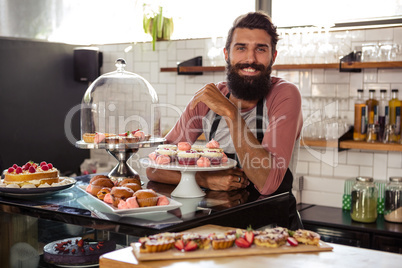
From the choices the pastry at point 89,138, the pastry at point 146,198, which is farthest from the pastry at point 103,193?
the pastry at point 89,138

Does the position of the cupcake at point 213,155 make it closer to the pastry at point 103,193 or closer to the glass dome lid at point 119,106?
the pastry at point 103,193

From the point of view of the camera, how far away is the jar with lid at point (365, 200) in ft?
11.8

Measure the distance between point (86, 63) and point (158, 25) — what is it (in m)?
0.89

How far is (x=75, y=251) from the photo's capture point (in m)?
1.91

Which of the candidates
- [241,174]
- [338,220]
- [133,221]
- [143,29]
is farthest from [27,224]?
[143,29]

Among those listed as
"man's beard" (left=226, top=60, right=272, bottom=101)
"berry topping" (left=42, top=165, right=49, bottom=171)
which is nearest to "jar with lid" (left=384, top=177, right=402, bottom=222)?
"man's beard" (left=226, top=60, right=272, bottom=101)

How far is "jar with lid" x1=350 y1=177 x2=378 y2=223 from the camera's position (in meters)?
3.60

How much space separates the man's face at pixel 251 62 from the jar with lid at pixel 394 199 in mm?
1410

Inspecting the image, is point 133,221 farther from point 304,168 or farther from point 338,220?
point 304,168

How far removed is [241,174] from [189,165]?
0.31 m

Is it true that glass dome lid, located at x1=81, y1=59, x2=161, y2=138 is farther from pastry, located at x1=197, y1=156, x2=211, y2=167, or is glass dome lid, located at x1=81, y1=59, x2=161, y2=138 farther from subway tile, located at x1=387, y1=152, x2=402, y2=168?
subway tile, located at x1=387, y1=152, x2=402, y2=168

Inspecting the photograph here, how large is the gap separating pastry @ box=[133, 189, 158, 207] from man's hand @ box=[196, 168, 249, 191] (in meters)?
0.49

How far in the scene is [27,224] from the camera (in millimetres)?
2027

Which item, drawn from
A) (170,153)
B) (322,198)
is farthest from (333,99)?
(170,153)
